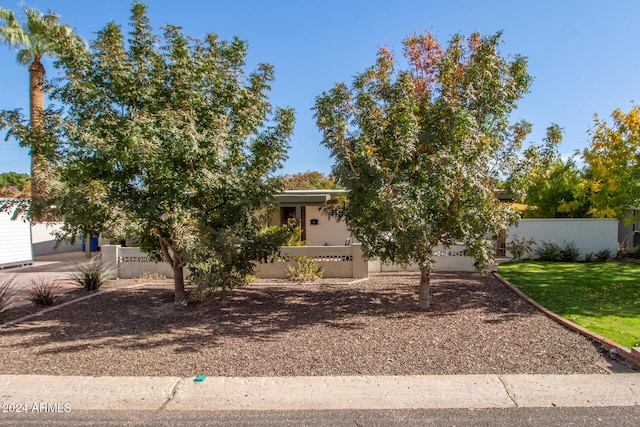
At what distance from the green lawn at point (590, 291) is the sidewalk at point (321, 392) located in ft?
5.73

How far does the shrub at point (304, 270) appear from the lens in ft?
36.6

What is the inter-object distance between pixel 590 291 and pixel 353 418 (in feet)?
25.3

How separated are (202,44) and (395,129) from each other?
426 centimetres

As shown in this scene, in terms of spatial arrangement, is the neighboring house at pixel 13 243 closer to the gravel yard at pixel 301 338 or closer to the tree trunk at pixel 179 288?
the gravel yard at pixel 301 338

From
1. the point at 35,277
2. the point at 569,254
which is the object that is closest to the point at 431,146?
the point at 569,254

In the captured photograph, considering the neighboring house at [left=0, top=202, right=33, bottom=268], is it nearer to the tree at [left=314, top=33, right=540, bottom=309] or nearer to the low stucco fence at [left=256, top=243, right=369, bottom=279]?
the low stucco fence at [left=256, top=243, right=369, bottom=279]

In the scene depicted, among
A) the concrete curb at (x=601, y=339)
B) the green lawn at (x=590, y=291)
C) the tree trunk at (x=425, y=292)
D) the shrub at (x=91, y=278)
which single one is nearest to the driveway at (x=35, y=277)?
the shrub at (x=91, y=278)

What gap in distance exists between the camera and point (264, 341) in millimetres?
6094

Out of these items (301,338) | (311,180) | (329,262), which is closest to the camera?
(301,338)

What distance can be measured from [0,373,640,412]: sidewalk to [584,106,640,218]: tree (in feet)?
22.3

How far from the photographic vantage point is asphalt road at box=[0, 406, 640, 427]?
12.3 ft

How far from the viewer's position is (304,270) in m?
11.3

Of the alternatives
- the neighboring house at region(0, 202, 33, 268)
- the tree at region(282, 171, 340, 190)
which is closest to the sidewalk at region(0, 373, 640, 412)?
the neighboring house at region(0, 202, 33, 268)

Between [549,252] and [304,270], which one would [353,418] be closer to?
[304,270]
